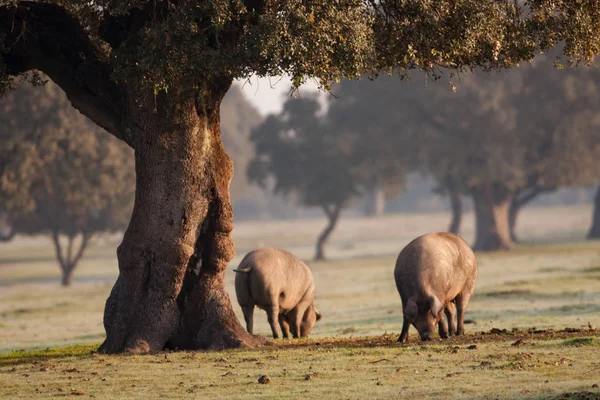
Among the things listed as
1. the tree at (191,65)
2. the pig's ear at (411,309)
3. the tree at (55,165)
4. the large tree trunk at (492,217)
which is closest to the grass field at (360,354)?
the pig's ear at (411,309)

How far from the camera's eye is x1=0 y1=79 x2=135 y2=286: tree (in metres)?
52.5

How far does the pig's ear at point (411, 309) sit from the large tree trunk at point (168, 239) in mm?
2912

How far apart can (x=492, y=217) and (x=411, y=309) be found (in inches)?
2146

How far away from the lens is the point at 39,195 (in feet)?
198

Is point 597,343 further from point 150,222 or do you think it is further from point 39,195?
point 39,195

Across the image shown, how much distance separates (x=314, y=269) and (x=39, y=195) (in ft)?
52.1

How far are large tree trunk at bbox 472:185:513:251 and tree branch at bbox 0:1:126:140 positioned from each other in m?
52.7

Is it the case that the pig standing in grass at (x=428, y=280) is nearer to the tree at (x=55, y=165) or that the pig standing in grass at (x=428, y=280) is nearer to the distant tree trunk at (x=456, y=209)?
the tree at (x=55, y=165)

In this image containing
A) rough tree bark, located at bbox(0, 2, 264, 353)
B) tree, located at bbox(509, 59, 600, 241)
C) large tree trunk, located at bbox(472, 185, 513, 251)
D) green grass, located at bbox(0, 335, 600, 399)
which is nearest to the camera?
green grass, located at bbox(0, 335, 600, 399)

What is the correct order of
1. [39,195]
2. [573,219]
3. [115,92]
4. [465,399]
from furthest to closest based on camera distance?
1. [573,219]
2. [39,195]
3. [115,92]
4. [465,399]

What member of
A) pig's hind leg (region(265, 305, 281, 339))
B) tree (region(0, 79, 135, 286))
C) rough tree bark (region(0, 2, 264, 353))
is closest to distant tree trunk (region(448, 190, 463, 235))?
tree (region(0, 79, 135, 286))

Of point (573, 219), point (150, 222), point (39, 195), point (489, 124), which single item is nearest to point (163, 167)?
point (150, 222)

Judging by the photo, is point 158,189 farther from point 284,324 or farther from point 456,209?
point 456,209

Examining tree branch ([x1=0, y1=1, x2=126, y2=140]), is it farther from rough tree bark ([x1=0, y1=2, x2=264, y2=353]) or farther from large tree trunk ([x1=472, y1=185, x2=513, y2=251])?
large tree trunk ([x1=472, y1=185, x2=513, y2=251])
